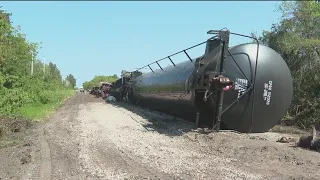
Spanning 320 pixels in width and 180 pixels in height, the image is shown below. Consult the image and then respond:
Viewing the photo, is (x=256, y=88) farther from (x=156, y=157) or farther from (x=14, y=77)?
(x=14, y=77)

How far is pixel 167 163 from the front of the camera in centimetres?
695

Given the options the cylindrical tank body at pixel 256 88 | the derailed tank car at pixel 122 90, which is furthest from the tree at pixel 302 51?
the derailed tank car at pixel 122 90

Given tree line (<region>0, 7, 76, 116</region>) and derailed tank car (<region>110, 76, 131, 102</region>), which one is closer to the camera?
tree line (<region>0, 7, 76, 116</region>)

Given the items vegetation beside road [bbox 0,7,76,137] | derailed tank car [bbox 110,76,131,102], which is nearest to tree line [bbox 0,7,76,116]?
vegetation beside road [bbox 0,7,76,137]

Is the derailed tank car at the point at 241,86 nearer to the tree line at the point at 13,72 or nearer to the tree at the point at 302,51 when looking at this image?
the tree at the point at 302,51

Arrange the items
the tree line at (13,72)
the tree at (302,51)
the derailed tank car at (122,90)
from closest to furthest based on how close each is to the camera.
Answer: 1. the tree at (302,51)
2. the tree line at (13,72)
3. the derailed tank car at (122,90)

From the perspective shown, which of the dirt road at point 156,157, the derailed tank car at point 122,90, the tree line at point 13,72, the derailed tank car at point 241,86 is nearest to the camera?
the dirt road at point 156,157

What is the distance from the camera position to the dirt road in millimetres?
6246

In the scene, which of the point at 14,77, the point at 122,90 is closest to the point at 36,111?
the point at 14,77

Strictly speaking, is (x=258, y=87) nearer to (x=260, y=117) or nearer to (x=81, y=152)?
(x=260, y=117)

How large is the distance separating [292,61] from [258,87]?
7452mm

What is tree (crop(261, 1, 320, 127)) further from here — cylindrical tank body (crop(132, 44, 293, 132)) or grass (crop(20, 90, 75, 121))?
grass (crop(20, 90, 75, 121))

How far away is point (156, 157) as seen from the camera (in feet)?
24.7

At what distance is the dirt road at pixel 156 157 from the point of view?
625 centimetres
